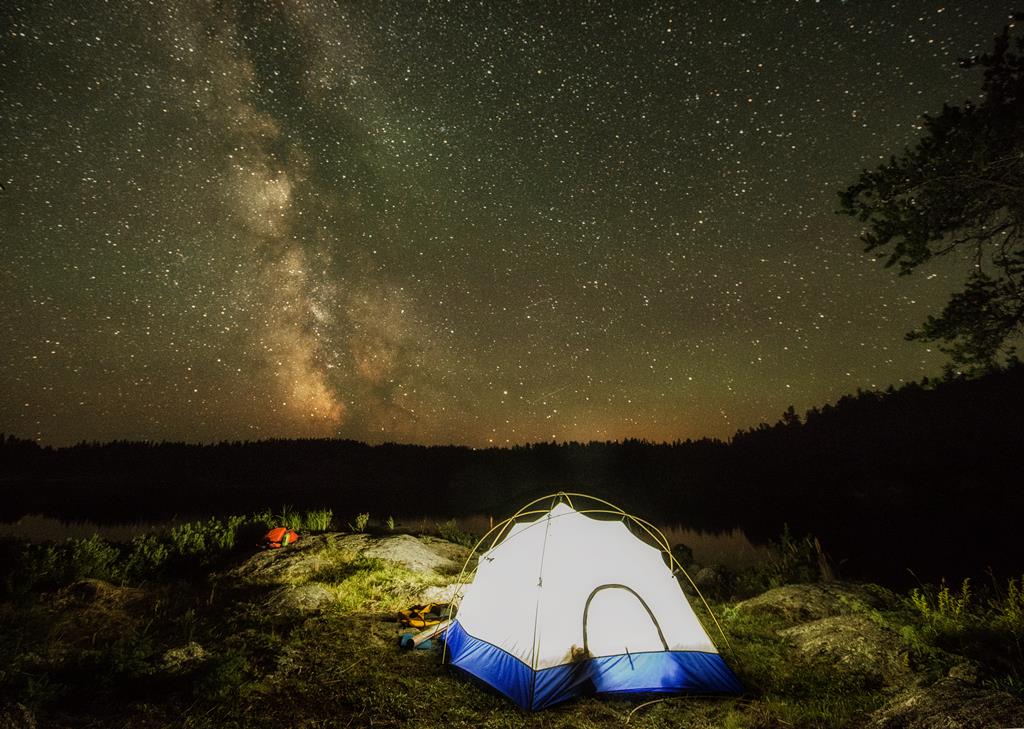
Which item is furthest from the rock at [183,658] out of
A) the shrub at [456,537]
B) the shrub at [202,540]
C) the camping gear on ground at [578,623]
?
the shrub at [456,537]

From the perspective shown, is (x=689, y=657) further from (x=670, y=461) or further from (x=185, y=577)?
(x=670, y=461)

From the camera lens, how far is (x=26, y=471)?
8188cm

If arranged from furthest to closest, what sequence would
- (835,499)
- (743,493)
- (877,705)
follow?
1. (743,493)
2. (835,499)
3. (877,705)

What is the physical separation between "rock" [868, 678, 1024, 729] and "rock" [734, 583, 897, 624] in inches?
137

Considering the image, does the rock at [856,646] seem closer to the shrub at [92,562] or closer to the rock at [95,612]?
the rock at [95,612]

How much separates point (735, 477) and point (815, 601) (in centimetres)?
5035

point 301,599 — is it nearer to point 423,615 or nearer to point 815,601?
point 423,615

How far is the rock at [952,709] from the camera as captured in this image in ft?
9.69

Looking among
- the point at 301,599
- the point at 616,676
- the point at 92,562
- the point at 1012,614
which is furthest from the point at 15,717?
the point at 1012,614

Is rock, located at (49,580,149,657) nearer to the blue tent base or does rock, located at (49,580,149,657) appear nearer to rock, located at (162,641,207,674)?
rock, located at (162,641,207,674)

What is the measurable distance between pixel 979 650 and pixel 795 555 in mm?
5783

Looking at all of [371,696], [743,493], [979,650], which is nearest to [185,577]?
[371,696]

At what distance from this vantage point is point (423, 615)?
671 cm

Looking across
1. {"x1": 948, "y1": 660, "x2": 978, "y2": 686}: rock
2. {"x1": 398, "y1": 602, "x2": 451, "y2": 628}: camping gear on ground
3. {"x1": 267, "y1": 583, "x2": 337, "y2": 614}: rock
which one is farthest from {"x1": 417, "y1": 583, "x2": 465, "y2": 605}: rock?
{"x1": 948, "y1": 660, "x2": 978, "y2": 686}: rock
